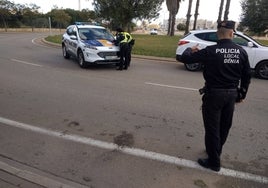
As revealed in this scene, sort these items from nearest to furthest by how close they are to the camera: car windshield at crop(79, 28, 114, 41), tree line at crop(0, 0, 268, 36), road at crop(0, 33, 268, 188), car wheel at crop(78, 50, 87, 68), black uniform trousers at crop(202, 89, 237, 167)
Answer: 1. black uniform trousers at crop(202, 89, 237, 167)
2. road at crop(0, 33, 268, 188)
3. car wheel at crop(78, 50, 87, 68)
4. car windshield at crop(79, 28, 114, 41)
5. tree line at crop(0, 0, 268, 36)

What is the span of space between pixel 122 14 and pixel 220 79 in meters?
17.6

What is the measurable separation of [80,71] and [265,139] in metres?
7.52

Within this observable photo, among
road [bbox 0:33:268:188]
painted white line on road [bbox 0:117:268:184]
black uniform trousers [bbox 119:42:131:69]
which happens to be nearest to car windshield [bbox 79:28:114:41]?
black uniform trousers [bbox 119:42:131:69]

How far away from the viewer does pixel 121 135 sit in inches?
193

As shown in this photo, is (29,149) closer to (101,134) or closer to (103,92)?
(101,134)

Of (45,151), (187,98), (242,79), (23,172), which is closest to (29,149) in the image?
(45,151)

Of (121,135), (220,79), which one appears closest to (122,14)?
(121,135)

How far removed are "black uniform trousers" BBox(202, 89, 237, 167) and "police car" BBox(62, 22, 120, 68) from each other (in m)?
7.92

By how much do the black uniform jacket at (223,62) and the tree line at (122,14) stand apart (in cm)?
1700

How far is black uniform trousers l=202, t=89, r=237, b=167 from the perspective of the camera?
3.57 meters

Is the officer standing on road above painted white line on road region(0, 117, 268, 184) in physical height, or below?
above

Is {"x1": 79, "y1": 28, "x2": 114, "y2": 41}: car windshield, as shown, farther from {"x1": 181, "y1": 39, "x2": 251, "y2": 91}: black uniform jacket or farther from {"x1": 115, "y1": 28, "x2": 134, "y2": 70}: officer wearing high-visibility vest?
{"x1": 181, "y1": 39, "x2": 251, "y2": 91}: black uniform jacket

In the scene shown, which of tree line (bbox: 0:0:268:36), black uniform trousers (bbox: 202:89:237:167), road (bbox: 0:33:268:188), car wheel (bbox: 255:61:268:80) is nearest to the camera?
black uniform trousers (bbox: 202:89:237:167)

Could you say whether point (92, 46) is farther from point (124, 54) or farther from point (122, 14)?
point (122, 14)
